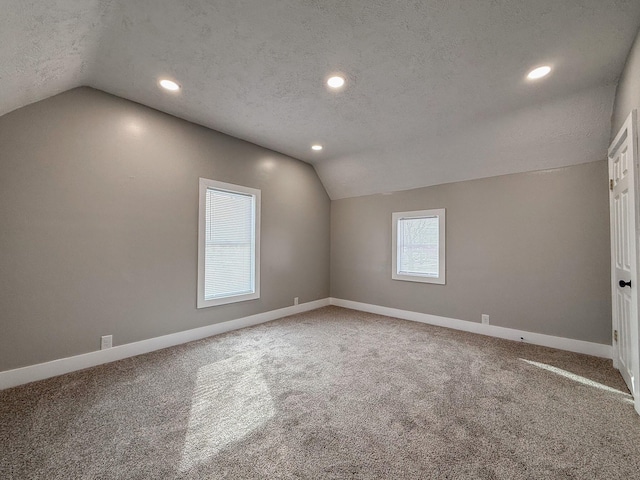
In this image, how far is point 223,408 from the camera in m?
1.99

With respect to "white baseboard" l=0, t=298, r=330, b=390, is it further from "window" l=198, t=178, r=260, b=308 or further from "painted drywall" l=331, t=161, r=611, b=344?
"painted drywall" l=331, t=161, r=611, b=344

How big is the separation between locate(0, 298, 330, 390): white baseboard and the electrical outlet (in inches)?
1.5

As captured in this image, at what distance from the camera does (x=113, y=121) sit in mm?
2801

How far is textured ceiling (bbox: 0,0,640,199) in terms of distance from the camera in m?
1.73

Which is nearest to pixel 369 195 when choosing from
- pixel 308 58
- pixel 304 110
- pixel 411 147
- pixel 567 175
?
pixel 411 147

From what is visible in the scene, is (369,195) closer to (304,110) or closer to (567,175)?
(304,110)

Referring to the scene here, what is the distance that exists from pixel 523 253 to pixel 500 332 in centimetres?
109

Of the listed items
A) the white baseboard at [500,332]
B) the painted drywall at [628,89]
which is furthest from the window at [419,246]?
the painted drywall at [628,89]

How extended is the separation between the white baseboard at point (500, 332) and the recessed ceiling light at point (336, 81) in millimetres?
3506

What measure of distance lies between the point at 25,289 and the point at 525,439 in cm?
398

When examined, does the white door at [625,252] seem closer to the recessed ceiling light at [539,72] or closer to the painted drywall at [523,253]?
the painted drywall at [523,253]

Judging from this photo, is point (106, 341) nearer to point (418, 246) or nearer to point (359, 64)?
point (359, 64)

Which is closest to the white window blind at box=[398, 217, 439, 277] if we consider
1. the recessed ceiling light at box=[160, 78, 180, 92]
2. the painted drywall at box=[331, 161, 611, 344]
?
the painted drywall at box=[331, 161, 611, 344]

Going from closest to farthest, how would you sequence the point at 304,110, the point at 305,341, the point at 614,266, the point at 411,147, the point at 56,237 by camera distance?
1. the point at 56,237
2. the point at 614,266
3. the point at 304,110
4. the point at 305,341
5. the point at 411,147
